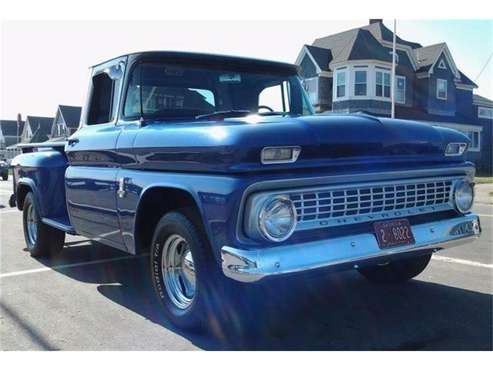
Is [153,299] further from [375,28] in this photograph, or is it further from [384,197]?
[375,28]

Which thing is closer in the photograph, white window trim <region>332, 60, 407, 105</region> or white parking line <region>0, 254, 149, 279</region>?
white parking line <region>0, 254, 149, 279</region>

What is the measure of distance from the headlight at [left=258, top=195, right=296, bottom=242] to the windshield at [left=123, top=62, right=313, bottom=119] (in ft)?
4.43

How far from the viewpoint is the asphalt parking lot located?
371cm

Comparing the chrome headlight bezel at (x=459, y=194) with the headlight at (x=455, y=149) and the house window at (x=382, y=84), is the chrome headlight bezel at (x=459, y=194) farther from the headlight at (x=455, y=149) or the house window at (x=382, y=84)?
the house window at (x=382, y=84)

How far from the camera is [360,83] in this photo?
1160 inches

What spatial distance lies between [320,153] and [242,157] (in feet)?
1.81

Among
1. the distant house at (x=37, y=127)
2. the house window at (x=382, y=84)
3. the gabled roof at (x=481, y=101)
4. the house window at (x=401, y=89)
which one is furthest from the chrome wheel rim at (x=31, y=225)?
the distant house at (x=37, y=127)

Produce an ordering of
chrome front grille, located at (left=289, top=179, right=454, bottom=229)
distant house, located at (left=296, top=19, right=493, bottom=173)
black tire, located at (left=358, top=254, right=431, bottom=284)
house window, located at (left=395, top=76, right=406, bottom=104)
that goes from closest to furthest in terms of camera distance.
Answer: chrome front grille, located at (left=289, top=179, right=454, bottom=229) → black tire, located at (left=358, top=254, right=431, bottom=284) → distant house, located at (left=296, top=19, right=493, bottom=173) → house window, located at (left=395, top=76, right=406, bottom=104)

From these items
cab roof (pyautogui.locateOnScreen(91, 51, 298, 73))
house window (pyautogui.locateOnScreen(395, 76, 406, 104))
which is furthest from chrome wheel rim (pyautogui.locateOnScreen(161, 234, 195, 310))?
house window (pyautogui.locateOnScreen(395, 76, 406, 104))

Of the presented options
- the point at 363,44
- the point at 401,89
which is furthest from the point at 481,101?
the point at 363,44

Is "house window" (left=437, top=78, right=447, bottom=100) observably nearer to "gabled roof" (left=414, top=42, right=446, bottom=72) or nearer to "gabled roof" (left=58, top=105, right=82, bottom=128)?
"gabled roof" (left=414, top=42, right=446, bottom=72)

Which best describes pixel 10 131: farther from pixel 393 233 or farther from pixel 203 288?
pixel 393 233

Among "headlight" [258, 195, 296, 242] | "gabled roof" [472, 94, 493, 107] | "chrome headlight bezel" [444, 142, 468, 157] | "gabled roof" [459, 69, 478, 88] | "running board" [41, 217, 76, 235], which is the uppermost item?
"gabled roof" [459, 69, 478, 88]

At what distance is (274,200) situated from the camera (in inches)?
126
